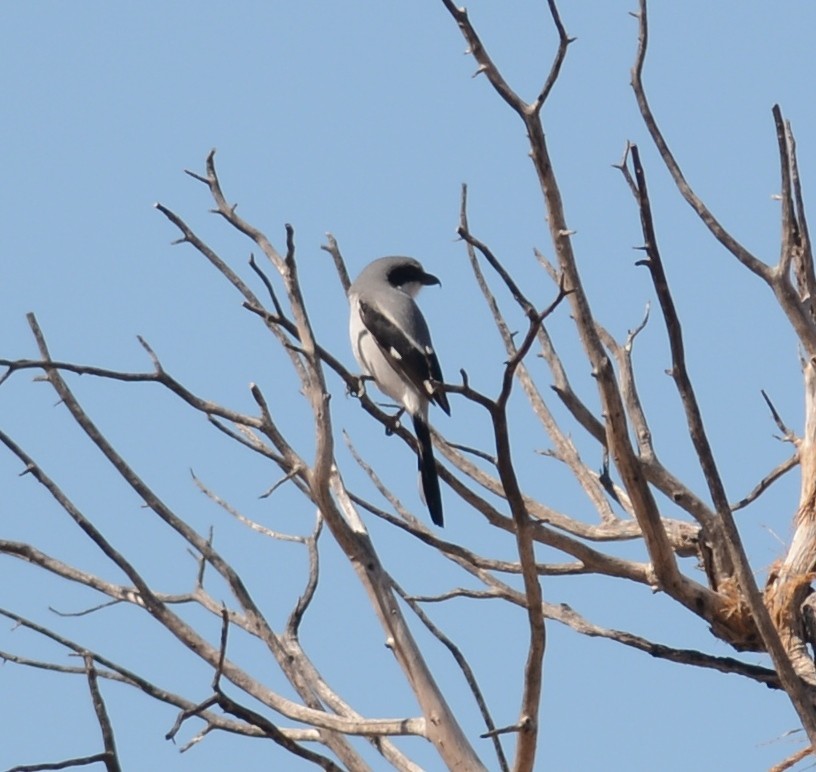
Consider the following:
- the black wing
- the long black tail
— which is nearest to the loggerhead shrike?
the black wing

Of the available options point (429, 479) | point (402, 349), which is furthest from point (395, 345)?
point (429, 479)

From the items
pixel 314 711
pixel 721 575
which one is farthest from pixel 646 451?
pixel 314 711

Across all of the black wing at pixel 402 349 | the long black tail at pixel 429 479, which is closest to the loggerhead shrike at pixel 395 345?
the black wing at pixel 402 349

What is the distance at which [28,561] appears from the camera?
14.6 feet

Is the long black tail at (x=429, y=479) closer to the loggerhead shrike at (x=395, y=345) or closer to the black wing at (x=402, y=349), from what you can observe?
the loggerhead shrike at (x=395, y=345)

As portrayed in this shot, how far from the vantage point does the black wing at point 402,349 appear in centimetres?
691

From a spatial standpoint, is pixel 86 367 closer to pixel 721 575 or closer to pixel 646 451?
pixel 646 451

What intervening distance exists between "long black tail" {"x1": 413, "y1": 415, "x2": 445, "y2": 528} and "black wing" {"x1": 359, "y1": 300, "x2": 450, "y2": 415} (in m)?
0.52

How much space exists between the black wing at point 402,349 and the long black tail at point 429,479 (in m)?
0.52

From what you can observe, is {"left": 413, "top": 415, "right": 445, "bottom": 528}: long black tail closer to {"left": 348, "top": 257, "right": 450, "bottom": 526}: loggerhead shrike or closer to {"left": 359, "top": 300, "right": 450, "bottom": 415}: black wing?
{"left": 348, "top": 257, "right": 450, "bottom": 526}: loggerhead shrike

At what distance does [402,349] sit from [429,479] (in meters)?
1.08

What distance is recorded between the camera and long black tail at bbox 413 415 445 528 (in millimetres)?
6036

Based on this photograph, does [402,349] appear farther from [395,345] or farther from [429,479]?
[429,479]

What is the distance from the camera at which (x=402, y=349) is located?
700 centimetres
